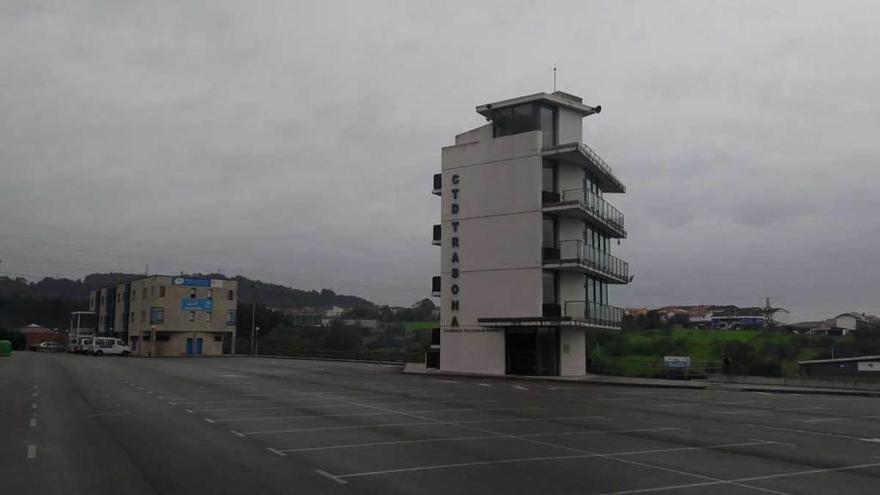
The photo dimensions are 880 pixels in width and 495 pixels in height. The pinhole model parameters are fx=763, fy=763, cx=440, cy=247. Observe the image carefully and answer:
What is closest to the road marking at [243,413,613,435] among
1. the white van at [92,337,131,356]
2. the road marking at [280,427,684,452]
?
→ the road marking at [280,427,684,452]

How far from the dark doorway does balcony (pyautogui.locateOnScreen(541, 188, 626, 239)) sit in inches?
261

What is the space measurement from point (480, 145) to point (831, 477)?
35162 millimetres

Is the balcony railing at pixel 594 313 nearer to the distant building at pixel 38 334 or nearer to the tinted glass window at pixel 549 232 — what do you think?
the tinted glass window at pixel 549 232

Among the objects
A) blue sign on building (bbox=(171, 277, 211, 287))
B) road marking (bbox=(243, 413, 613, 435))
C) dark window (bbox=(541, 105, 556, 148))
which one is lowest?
road marking (bbox=(243, 413, 613, 435))

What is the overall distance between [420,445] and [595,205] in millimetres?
34037

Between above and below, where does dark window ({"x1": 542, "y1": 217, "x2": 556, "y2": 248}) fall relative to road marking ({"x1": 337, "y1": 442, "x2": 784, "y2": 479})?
above

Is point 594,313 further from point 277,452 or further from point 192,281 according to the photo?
point 192,281

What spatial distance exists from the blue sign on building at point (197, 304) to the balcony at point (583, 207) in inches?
2166

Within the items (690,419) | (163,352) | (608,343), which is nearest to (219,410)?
(690,419)

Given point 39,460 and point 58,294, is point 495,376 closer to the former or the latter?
point 39,460

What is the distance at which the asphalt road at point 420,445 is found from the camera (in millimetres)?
9930

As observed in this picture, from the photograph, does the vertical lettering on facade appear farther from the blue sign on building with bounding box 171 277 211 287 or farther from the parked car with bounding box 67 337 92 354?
the blue sign on building with bounding box 171 277 211 287

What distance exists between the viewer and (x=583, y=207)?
4156 cm

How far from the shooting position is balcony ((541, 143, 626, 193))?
41.5m
